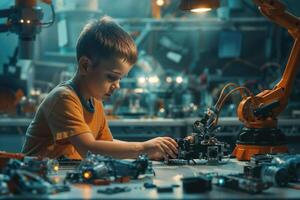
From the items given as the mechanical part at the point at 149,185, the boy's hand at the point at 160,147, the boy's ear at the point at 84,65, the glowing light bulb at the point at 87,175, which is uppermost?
the boy's ear at the point at 84,65

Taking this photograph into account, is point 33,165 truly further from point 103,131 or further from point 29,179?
point 103,131

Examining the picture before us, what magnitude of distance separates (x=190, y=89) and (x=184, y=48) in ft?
1.57

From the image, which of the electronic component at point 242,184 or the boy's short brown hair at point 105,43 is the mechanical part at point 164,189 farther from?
the boy's short brown hair at point 105,43

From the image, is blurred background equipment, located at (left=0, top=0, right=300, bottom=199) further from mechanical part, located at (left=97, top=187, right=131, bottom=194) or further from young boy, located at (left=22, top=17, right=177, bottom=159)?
young boy, located at (left=22, top=17, right=177, bottom=159)

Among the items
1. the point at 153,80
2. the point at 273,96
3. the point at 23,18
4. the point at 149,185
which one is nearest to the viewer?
the point at 149,185

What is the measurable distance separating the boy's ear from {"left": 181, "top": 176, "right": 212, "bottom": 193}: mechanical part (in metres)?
0.74

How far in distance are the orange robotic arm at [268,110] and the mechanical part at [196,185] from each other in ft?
2.03

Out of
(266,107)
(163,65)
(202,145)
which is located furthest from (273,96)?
(163,65)

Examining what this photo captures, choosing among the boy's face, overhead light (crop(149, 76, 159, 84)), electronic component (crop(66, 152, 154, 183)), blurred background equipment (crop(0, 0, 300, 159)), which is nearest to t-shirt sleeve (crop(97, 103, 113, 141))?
the boy's face

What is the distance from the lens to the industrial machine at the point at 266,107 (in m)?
1.87

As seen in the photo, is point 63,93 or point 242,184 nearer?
point 242,184

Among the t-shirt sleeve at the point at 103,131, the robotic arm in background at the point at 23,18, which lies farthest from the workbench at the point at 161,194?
the robotic arm in background at the point at 23,18

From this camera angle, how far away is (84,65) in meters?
1.87

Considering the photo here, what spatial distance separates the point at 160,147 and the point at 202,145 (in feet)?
0.56
